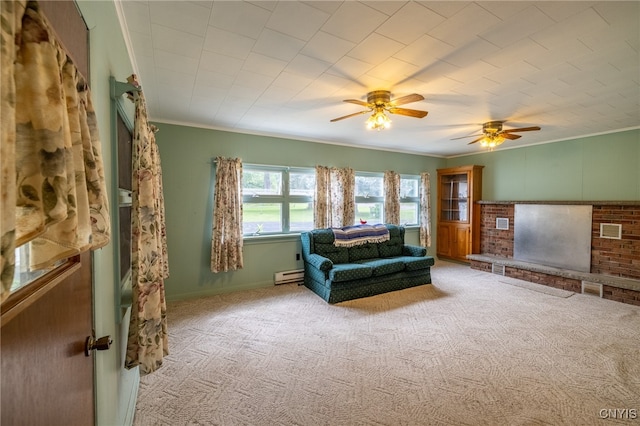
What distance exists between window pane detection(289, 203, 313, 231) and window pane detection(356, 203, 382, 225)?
1124mm

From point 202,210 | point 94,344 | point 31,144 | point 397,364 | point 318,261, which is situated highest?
point 31,144

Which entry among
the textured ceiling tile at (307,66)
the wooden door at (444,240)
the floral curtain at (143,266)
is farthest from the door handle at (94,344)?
the wooden door at (444,240)

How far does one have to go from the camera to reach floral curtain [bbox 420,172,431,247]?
6262 mm

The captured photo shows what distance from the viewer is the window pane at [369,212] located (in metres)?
5.71

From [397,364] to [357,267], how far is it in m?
1.66

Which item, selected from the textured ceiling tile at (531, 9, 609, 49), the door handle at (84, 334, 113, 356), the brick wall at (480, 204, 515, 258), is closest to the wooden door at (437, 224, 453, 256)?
the brick wall at (480, 204, 515, 258)

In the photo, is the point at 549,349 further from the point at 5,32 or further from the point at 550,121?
the point at 5,32

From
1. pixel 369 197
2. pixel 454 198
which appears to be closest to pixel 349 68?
pixel 369 197

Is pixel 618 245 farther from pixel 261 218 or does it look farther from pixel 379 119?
pixel 261 218

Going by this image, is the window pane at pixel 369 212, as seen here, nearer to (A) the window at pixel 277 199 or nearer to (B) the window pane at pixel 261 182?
(A) the window at pixel 277 199

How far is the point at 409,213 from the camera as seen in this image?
6.43m

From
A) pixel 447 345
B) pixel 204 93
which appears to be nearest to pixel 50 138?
pixel 204 93

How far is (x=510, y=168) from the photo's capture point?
18.2ft

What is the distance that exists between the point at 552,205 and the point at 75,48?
6313 millimetres
